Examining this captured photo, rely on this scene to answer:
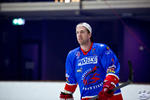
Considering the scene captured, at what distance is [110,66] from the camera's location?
7.59 ft

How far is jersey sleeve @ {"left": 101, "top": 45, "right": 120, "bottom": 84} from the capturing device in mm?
2271

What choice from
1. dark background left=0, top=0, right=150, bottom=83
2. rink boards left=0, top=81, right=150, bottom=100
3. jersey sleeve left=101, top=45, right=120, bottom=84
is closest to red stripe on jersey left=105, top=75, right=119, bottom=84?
jersey sleeve left=101, top=45, right=120, bottom=84

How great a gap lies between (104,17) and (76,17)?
2.53 feet

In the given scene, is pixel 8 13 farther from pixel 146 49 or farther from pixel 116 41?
pixel 146 49

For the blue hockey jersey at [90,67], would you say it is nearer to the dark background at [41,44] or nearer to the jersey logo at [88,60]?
the jersey logo at [88,60]

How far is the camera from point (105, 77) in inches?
97.3

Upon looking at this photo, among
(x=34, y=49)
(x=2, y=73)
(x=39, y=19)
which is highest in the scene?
(x=39, y=19)

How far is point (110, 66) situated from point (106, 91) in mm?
242

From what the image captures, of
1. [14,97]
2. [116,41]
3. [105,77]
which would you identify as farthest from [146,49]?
[105,77]

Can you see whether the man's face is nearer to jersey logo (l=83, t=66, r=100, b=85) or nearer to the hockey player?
the hockey player

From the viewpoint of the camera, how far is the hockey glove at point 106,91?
2.11 meters

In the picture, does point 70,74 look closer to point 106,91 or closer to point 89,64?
point 89,64

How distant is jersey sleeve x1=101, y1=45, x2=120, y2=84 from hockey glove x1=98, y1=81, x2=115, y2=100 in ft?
0.12

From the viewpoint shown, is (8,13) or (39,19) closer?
(8,13)
